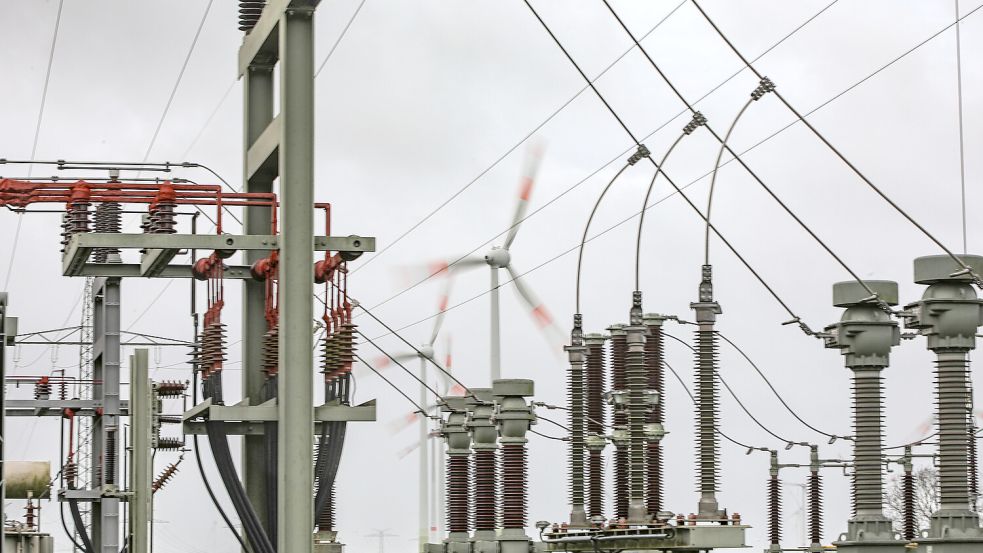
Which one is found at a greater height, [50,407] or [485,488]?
[50,407]

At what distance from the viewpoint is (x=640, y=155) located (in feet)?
89.1

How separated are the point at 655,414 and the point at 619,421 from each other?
218 cm

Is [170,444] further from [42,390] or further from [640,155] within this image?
[640,155]

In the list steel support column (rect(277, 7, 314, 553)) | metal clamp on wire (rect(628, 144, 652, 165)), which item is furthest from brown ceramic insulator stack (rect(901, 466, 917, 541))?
steel support column (rect(277, 7, 314, 553))

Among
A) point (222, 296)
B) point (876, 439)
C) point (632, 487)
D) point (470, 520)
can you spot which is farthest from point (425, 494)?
point (222, 296)

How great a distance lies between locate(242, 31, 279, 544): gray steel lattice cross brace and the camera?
17.0m

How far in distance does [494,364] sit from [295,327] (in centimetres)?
3328

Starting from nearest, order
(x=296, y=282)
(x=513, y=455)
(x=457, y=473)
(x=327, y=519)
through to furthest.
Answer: (x=296, y=282), (x=513, y=455), (x=457, y=473), (x=327, y=519)

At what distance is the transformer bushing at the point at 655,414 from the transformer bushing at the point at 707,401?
4105mm

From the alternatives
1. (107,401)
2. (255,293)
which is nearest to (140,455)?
(107,401)

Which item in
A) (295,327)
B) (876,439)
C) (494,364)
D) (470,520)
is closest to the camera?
(295,327)

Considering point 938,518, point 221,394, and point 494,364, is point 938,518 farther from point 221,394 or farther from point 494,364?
point 494,364

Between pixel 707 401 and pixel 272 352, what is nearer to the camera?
pixel 272 352

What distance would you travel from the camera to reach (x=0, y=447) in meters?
15.6
